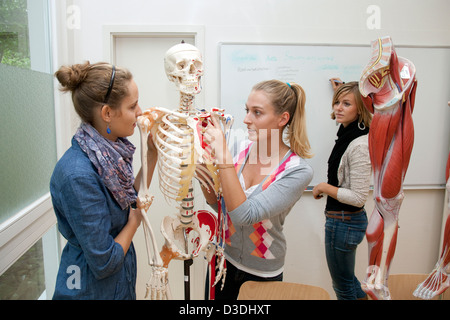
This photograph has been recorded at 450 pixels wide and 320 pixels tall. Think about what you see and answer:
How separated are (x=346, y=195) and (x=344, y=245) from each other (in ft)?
0.89

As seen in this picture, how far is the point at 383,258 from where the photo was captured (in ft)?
4.09

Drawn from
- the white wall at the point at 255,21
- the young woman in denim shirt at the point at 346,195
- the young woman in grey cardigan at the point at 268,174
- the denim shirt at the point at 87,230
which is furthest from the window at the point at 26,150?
the young woman in denim shirt at the point at 346,195

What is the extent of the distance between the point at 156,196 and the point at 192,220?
2.60ft

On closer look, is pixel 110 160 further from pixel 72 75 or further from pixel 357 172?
pixel 357 172

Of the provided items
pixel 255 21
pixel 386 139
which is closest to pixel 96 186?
pixel 386 139

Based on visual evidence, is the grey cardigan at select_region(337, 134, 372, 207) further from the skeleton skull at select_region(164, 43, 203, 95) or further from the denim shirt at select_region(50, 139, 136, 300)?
the denim shirt at select_region(50, 139, 136, 300)

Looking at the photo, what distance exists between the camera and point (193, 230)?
125 centimetres

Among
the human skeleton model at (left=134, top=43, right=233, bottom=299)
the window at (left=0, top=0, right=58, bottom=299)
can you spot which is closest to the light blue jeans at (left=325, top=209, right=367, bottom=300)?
the human skeleton model at (left=134, top=43, right=233, bottom=299)

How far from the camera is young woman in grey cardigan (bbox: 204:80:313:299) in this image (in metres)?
1.17

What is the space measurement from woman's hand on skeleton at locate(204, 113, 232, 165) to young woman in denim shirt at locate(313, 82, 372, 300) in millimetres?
711

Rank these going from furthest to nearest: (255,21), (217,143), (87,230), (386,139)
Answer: (255,21) < (386,139) < (217,143) < (87,230)

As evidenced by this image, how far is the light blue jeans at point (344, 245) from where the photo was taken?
5.16ft

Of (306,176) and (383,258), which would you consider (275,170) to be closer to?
(306,176)

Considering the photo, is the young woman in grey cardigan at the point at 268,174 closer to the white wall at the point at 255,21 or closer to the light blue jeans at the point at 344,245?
the light blue jeans at the point at 344,245
